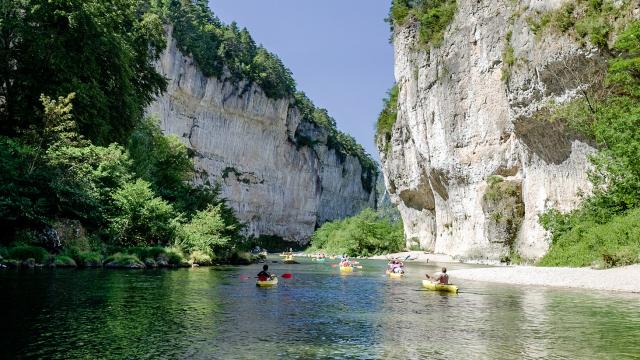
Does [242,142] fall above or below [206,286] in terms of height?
above

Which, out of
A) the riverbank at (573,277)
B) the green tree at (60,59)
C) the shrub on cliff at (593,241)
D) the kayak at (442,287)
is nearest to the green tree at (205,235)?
the green tree at (60,59)

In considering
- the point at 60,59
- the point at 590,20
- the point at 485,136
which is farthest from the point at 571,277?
the point at 60,59

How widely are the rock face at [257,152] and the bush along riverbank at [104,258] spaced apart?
45.6 metres

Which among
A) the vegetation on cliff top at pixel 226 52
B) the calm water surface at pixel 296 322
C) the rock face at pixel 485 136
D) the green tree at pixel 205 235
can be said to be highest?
the vegetation on cliff top at pixel 226 52

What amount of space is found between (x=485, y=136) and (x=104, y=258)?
3618cm

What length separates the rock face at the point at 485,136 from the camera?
34.7 meters

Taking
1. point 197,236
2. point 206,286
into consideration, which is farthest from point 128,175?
point 206,286

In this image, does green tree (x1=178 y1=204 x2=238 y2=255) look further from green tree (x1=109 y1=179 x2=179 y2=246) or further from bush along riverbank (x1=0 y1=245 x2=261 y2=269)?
green tree (x1=109 y1=179 x2=179 y2=246)

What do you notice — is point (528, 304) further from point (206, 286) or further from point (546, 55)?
point (546, 55)

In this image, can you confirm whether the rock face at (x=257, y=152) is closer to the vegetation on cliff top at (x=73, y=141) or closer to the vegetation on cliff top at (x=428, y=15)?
the vegetation on cliff top at (x=428, y=15)

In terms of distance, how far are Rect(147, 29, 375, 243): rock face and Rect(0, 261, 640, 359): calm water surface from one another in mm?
60623

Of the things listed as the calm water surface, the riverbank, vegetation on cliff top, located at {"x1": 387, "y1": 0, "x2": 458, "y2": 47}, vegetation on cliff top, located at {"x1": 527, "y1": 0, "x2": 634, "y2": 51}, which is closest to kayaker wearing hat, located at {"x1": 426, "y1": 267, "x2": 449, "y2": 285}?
the calm water surface

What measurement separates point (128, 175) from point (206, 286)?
615 inches

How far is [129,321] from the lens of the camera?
11836 millimetres
